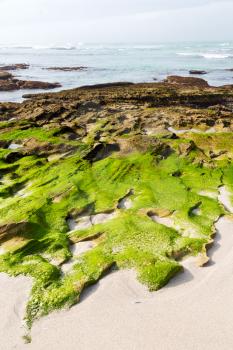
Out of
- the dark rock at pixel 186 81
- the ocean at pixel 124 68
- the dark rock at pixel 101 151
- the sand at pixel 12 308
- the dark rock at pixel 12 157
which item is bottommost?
the ocean at pixel 124 68

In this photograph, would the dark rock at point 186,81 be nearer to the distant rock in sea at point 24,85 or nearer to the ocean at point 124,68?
the ocean at point 124,68

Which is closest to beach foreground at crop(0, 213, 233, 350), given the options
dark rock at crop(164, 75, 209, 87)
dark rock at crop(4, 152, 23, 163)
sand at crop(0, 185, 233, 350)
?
sand at crop(0, 185, 233, 350)

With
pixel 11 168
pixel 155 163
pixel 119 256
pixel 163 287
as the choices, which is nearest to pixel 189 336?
pixel 163 287

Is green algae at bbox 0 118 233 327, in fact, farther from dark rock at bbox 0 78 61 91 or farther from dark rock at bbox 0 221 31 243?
dark rock at bbox 0 78 61 91

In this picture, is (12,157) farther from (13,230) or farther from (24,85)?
(24,85)

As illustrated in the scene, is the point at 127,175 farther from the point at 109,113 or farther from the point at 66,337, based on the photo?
the point at 109,113

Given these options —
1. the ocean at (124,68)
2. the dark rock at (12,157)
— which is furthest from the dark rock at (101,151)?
the ocean at (124,68)
